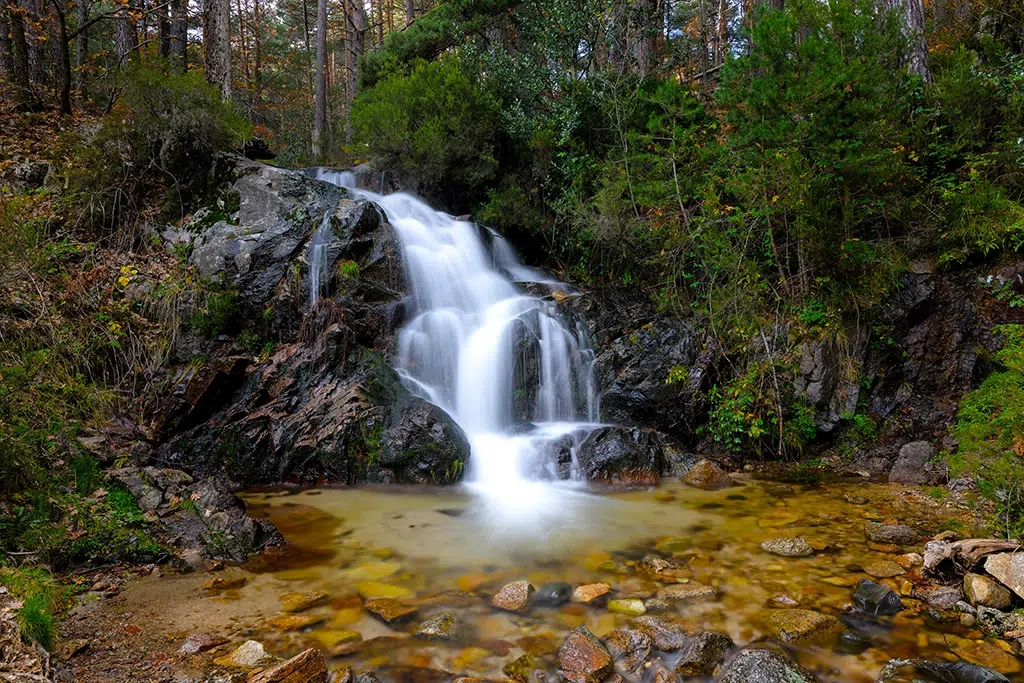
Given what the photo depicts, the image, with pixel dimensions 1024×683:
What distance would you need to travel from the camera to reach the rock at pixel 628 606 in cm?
352

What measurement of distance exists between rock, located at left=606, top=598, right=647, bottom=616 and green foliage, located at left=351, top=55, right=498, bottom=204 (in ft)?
28.7

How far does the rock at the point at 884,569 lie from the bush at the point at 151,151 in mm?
9226

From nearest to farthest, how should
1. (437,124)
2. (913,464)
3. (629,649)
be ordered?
(629,649)
(913,464)
(437,124)

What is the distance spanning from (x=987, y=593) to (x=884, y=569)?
70 centimetres

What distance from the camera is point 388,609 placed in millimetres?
3531

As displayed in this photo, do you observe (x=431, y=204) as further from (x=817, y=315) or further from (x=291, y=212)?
(x=817, y=315)

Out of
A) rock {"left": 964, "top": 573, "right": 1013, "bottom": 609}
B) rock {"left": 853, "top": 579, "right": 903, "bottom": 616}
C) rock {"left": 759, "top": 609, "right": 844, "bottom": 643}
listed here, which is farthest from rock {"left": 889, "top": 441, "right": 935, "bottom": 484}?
rock {"left": 759, "top": 609, "right": 844, "bottom": 643}

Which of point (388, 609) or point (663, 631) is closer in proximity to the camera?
point (663, 631)

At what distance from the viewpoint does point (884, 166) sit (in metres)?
6.65

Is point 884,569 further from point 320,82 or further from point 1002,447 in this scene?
point 320,82

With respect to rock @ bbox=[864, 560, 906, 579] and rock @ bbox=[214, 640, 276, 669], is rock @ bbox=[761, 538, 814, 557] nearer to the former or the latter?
→ rock @ bbox=[864, 560, 906, 579]

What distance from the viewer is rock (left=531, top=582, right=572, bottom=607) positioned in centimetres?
366

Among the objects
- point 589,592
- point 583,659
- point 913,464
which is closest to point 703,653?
point 583,659

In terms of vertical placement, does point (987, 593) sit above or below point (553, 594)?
above
